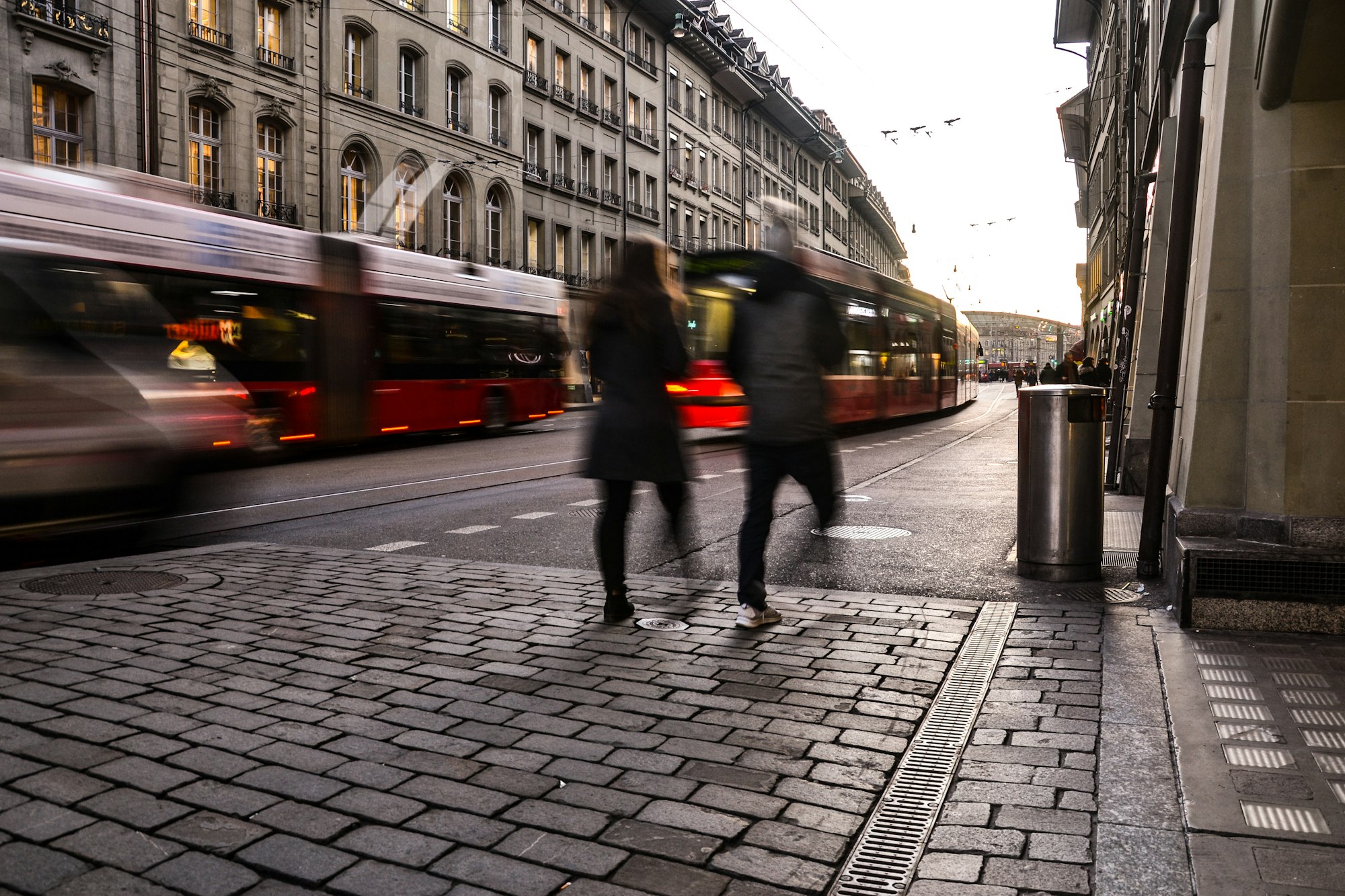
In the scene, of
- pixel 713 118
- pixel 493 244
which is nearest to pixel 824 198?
pixel 713 118

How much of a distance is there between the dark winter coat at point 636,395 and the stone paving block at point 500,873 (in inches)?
108

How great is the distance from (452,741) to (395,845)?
801mm

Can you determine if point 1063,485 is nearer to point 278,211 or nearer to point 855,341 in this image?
point 855,341

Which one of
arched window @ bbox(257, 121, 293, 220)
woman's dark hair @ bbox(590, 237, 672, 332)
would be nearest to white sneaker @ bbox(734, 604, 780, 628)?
woman's dark hair @ bbox(590, 237, 672, 332)

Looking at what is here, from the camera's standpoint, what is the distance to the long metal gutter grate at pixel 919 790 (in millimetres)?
2779

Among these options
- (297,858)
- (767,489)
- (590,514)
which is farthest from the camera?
(590,514)

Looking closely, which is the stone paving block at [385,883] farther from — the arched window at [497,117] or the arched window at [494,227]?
the arched window at [497,117]

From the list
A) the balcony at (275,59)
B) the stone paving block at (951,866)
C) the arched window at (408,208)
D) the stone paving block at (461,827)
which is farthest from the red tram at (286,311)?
the arched window at (408,208)

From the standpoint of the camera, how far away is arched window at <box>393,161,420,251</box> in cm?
3416

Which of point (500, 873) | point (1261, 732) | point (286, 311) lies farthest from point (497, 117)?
point (500, 873)

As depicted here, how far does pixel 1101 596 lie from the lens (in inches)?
239

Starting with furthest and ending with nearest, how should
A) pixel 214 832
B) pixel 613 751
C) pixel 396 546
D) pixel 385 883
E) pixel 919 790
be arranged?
1. pixel 396 546
2. pixel 613 751
3. pixel 919 790
4. pixel 214 832
5. pixel 385 883

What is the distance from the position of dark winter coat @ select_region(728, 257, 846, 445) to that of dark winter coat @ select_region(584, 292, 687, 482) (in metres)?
0.37

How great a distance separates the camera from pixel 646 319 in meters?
5.45
